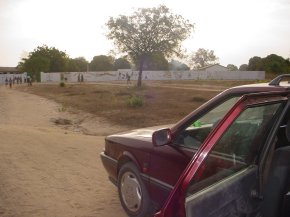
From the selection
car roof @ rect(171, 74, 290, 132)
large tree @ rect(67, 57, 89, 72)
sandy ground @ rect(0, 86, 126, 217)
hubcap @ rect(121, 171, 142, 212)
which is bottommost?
sandy ground @ rect(0, 86, 126, 217)

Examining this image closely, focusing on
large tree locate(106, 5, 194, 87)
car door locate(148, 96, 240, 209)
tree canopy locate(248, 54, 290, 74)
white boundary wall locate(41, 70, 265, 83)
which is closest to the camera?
car door locate(148, 96, 240, 209)

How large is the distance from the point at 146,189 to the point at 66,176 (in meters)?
2.41

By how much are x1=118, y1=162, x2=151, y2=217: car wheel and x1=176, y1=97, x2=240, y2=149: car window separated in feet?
2.63

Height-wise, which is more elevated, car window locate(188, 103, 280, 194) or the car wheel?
car window locate(188, 103, 280, 194)

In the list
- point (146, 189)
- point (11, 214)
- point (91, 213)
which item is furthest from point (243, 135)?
point (11, 214)

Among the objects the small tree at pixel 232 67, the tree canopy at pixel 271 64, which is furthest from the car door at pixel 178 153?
the small tree at pixel 232 67

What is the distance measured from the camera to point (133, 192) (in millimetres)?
4184

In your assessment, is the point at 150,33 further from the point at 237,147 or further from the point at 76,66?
the point at 76,66

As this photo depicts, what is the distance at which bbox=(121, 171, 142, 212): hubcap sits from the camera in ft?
13.5

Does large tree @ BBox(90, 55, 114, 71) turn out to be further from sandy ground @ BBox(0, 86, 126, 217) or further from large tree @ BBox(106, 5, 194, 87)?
sandy ground @ BBox(0, 86, 126, 217)

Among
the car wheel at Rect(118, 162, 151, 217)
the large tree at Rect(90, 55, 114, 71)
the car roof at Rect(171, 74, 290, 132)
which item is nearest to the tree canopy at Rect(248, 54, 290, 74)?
the large tree at Rect(90, 55, 114, 71)

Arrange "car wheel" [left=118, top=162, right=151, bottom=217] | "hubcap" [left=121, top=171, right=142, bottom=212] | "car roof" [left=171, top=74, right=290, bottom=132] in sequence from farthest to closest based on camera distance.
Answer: "hubcap" [left=121, top=171, right=142, bottom=212] < "car wheel" [left=118, top=162, right=151, bottom=217] < "car roof" [left=171, top=74, right=290, bottom=132]

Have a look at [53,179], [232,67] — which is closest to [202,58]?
[232,67]

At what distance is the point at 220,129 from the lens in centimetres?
216
